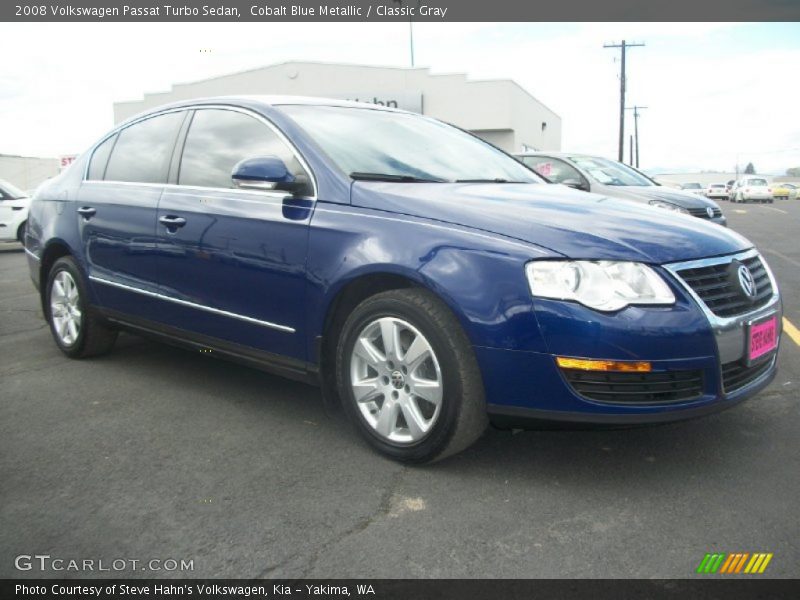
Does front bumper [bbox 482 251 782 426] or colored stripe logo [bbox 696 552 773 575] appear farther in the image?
front bumper [bbox 482 251 782 426]

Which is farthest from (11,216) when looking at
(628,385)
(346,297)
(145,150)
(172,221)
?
(628,385)

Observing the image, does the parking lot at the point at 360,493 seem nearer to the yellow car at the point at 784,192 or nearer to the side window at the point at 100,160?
the side window at the point at 100,160

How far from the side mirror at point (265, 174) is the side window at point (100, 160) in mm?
1949

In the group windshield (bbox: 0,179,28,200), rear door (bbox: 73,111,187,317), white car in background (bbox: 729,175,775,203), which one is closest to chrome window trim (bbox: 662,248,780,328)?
rear door (bbox: 73,111,187,317)

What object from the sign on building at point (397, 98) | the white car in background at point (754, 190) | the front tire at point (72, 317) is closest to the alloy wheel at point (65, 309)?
the front tire at point (72, 317)

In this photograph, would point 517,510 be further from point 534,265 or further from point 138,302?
point 138,302

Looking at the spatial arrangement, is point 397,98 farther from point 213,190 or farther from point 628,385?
point 628,385

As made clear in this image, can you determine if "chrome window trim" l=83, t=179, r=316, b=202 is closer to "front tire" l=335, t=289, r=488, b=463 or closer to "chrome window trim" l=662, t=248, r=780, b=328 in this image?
"front tire" l=335, t=289, r=488, b=463

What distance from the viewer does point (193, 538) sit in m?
2.61

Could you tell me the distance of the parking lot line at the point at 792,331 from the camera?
17.3 feet

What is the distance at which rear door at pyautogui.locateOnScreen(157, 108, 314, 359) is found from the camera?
350 centimetres

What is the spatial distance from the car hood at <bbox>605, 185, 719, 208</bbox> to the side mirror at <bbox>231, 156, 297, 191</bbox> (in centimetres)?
686

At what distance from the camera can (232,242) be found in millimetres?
3711

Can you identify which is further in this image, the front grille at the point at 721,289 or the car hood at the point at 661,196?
the car hood at the point at 661,196
